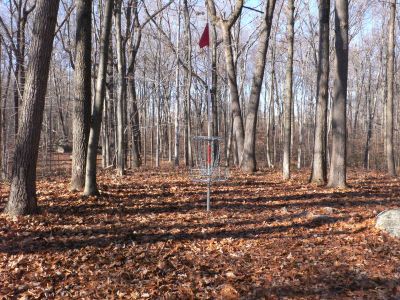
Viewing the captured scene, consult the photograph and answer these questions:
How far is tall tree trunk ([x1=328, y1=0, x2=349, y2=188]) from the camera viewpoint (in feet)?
33.5

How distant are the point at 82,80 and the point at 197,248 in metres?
5.01

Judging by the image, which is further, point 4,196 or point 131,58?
point 131,58

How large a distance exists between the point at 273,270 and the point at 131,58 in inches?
594

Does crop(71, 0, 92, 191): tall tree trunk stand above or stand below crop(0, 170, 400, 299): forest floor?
above

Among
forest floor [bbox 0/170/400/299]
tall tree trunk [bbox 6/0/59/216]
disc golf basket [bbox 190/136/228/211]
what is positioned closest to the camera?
forest floor [bbox 0/170/400/299]

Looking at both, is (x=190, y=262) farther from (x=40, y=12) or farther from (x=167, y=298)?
(x=40, y=12)

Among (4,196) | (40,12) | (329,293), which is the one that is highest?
(40,12)

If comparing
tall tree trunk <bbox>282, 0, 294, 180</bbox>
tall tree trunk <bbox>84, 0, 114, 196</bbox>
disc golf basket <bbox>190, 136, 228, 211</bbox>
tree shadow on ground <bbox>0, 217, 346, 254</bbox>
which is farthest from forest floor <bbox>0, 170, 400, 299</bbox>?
tall tree trunk <bbox>282, 0, 294, 180</bbox>

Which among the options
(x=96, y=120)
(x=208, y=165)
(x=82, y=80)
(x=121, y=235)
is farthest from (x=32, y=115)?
(x=208, y=165)

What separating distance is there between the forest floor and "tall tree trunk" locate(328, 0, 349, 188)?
1.20 metres

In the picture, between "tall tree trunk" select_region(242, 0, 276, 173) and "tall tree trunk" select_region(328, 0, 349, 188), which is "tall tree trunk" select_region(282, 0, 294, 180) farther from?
"tall tree trunk" select_region(328, 0, 349, 188)

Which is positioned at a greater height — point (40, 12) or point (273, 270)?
point (40, 12)

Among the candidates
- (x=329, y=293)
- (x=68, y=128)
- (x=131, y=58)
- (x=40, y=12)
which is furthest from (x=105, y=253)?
(x=68, y=128)

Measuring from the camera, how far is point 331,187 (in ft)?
33.5
